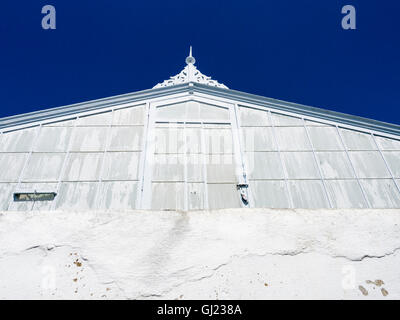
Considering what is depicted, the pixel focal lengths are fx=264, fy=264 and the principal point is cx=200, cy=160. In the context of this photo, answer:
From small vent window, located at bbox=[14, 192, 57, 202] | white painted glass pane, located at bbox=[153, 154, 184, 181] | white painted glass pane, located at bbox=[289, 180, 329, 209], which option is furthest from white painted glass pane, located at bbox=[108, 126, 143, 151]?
white painted glass pane, located at bbox=[289, 180, 329, 209]

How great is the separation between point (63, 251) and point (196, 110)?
6.06 meters

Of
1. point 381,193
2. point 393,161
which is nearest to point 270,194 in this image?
point 381,193

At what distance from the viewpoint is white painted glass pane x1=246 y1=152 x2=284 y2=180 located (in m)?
5.69

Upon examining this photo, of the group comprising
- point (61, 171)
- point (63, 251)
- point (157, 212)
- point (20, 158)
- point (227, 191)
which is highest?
point (20, 158)

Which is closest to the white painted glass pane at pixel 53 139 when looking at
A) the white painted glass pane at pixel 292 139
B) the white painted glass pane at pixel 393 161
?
the white painted glass pane at pixel 292 139

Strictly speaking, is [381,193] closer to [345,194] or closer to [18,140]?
[345,194]

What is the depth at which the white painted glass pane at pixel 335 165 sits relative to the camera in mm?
5750

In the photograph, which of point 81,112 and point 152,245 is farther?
point 81,112

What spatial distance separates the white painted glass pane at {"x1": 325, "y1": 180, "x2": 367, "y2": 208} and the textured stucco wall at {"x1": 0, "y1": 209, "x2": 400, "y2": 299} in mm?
4521

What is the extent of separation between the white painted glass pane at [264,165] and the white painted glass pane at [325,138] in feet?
3.69
